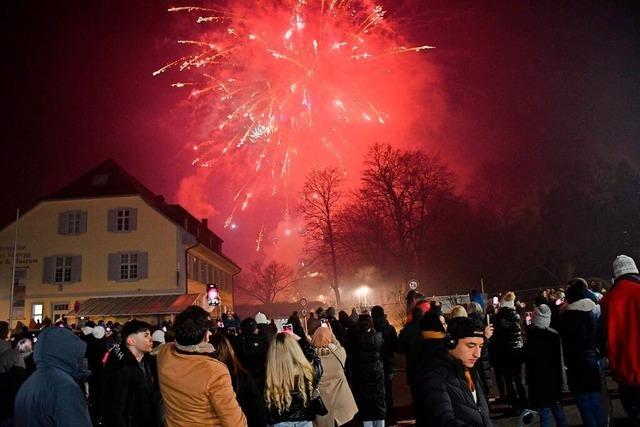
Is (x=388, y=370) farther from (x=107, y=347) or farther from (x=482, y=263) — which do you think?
(x=482, y=263)

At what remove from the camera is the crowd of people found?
11.8ft

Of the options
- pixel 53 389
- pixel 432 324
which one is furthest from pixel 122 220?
pixel 432 324

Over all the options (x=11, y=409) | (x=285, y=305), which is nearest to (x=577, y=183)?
(x=285, y=305)

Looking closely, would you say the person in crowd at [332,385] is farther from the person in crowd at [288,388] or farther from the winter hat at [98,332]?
the winter hat at [98,332]

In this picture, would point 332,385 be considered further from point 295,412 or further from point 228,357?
point 228,357

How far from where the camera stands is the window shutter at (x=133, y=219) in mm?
32375

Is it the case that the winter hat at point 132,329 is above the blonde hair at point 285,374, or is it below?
above

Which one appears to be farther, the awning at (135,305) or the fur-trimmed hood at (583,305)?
the awning at (135,305)

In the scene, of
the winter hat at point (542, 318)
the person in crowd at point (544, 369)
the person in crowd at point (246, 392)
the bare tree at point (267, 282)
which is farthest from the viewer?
the bare tree at point (267, 282)

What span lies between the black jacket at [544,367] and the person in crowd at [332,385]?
93.3 inches

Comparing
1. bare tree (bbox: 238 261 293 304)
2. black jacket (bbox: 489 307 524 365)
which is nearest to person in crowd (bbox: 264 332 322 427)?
black jacket (bbox: 489 307 524 365)

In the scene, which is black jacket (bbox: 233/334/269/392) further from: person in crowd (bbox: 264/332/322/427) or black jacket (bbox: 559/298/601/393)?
black jacket (bbox: 559/298/601/393)

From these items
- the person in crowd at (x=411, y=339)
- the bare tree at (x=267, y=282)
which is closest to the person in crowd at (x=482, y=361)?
the person in crowd at (x=411, y=339)

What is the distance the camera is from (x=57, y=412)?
357cm
